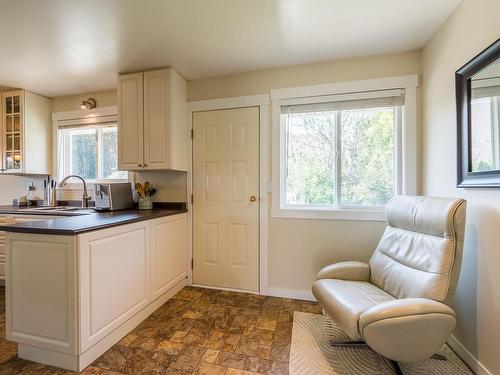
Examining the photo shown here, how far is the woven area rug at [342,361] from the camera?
4.84 ft

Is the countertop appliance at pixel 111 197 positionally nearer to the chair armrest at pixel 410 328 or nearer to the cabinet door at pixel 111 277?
the cabinet door at pixel 111 277

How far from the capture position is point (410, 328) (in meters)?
1.19

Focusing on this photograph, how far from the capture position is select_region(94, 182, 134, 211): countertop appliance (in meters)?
2.48

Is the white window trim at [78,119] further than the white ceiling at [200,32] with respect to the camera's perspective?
Yes

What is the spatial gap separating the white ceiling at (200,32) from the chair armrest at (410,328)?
185cm

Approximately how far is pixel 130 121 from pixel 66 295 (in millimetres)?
1735

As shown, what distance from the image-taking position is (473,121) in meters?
1.48

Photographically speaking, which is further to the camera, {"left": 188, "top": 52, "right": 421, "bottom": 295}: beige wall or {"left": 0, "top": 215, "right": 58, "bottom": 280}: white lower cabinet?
{"left": 0, "top": 215, "right": 58, "bottom": 280}: white lower cabinet

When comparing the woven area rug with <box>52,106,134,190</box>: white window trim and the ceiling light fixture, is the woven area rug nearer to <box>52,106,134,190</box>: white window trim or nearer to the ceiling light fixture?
<box>52,106,134,190</box>: white window trim

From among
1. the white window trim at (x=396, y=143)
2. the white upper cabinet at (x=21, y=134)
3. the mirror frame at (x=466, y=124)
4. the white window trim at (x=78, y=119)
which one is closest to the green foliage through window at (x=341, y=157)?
the white window trim at (x=396, y=143)

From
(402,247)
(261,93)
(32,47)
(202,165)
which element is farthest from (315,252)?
(32,47)

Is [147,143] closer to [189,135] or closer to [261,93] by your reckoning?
[189,135]

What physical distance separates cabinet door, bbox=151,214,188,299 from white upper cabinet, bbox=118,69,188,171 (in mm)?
588

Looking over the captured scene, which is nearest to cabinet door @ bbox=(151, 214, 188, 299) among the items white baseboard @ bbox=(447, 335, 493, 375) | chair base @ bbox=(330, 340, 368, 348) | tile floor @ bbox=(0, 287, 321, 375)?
tile floor @ bbox=(0, 287, 321, 375)
